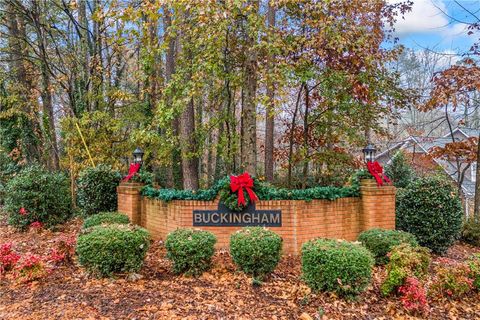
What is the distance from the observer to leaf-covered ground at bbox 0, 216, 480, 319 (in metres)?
3.71

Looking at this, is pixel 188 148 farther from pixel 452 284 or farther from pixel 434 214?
pixel 452 284

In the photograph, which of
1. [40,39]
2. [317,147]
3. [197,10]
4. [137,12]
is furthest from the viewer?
[317,147]

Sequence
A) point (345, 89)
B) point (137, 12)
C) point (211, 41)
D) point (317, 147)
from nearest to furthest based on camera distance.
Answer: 1. point (137, 12)
2. point (211, 41)
3. point (345, 89)
4. point (317, 147)

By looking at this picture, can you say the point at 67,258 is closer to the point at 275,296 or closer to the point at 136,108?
the point at 275,296

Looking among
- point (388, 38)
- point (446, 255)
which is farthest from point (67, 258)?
point (388, 38)

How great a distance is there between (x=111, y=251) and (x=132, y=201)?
9.27 feet

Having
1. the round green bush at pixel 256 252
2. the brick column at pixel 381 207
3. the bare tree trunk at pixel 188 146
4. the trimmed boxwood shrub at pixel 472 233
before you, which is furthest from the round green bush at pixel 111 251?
the trimmed boxwood shrub at pixel 472 233

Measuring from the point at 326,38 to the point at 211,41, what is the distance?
2.60 metres

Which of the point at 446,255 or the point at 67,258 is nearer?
the point at 67,258

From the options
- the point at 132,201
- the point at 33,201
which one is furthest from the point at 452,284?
the point at 33,201

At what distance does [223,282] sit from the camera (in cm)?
466

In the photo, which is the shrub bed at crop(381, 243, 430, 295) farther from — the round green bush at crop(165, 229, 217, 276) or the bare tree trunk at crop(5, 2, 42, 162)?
the bare tree trunk at crop(5, 2, 42, 162)

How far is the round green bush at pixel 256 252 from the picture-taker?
4648mm

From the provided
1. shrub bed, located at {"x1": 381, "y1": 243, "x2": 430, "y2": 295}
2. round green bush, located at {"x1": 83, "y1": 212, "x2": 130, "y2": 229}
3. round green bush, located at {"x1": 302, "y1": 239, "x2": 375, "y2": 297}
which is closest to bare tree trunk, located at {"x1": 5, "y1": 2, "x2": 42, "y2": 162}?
round green bush, located at {"x1": 83, "y1": 212, "x2": 130, "y2": 229}
